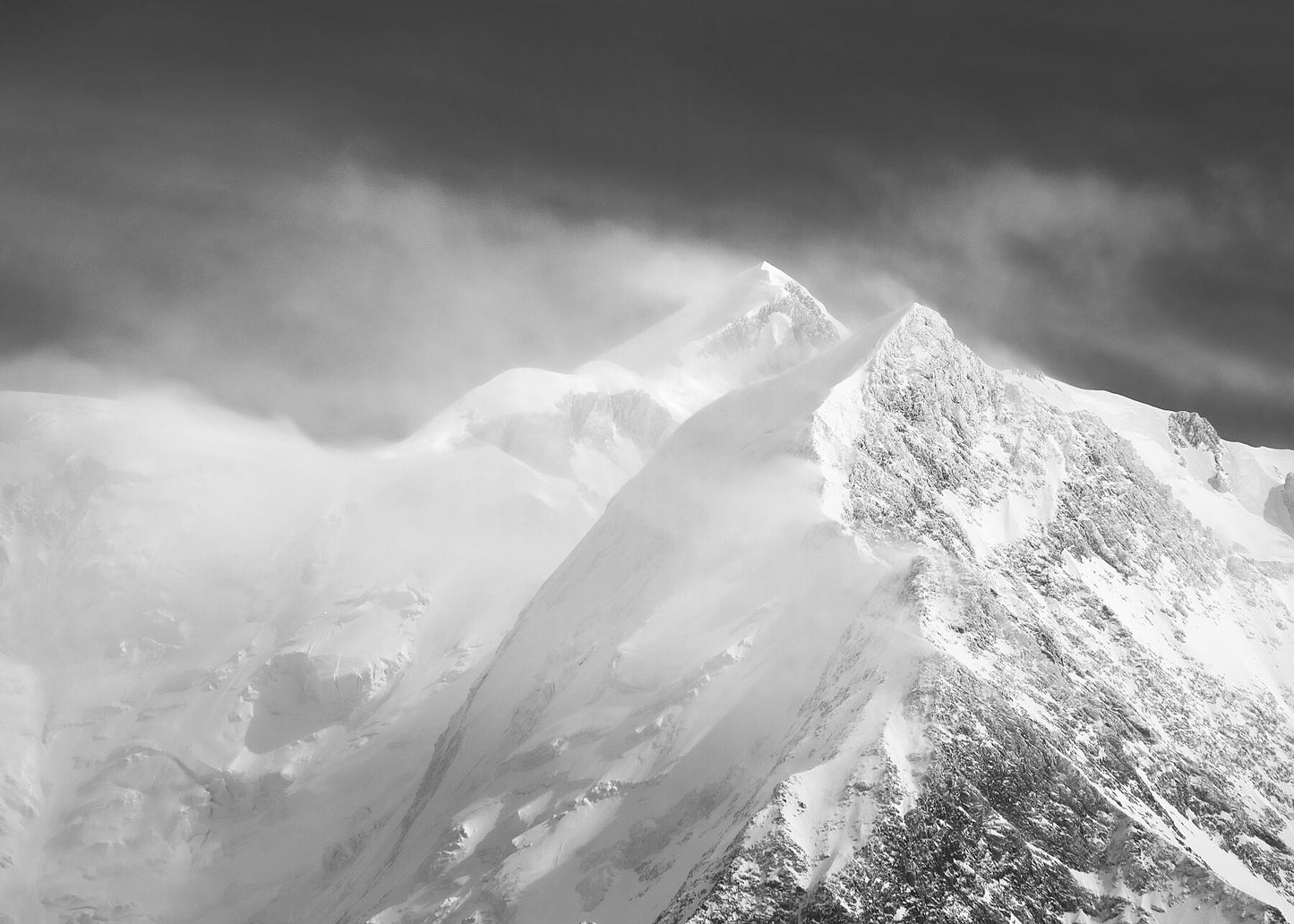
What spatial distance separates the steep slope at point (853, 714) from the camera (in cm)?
10419

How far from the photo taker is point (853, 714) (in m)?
115

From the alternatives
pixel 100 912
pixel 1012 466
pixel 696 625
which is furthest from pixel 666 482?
pixel 100 912

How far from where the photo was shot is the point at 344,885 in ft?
525

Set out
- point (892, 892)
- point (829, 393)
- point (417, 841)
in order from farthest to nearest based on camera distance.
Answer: point (829, 393) → point (417, 841) → point (892, 892)

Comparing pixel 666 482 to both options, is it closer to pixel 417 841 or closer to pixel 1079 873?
pixel 417 841

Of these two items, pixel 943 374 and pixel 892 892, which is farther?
pixel 943 374

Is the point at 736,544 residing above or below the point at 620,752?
above

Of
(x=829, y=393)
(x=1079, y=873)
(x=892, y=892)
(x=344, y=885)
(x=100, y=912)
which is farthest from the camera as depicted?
(x=100, y=912)

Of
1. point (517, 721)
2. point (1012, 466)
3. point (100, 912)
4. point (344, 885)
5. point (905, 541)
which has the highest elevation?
point (1012, 466)

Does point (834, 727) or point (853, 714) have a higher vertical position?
point (853, 714)

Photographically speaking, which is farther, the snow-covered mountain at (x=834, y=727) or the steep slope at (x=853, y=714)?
the snow-covered mountain at (x=834, y=727)

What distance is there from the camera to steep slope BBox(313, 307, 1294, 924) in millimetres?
104188

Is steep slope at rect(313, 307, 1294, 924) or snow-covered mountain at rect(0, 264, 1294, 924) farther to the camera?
snow-covered mountain at rect(0, 264, 1294, 924)

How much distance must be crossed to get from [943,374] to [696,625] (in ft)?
219
